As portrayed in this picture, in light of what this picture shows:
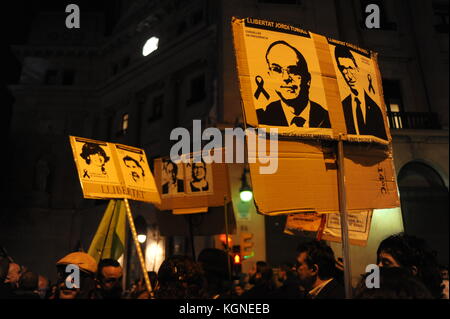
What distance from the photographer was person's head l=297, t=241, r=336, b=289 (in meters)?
3.71

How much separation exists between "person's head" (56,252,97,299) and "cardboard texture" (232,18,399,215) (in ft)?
7.10

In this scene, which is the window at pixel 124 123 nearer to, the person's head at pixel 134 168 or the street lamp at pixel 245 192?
the street lamp at pixel 245 192

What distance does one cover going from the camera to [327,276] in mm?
3703

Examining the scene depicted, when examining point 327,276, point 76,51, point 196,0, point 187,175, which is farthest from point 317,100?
point 76,51

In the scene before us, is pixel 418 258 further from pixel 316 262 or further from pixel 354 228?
pixel 354 228

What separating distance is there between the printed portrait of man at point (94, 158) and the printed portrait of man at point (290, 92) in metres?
3.00

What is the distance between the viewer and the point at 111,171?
5.28 metres

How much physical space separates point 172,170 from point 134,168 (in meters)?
1.74

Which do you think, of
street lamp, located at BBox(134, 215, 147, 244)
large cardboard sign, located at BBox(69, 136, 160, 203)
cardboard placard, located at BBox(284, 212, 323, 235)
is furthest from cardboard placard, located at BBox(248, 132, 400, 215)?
street lamp, located at BBox(134, 215, 147, 244)

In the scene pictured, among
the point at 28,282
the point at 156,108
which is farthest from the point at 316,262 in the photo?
the point at 156,108

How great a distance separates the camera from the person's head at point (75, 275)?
3.62 m

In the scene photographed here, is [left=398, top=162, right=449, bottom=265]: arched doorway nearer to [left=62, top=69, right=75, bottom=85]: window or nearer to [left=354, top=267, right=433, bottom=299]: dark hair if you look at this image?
[left=354, top=267, right=433, bottom=299]: dark hair

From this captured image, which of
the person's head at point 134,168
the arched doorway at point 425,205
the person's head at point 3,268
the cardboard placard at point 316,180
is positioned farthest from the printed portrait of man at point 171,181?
the arched doorway at point 425,205
